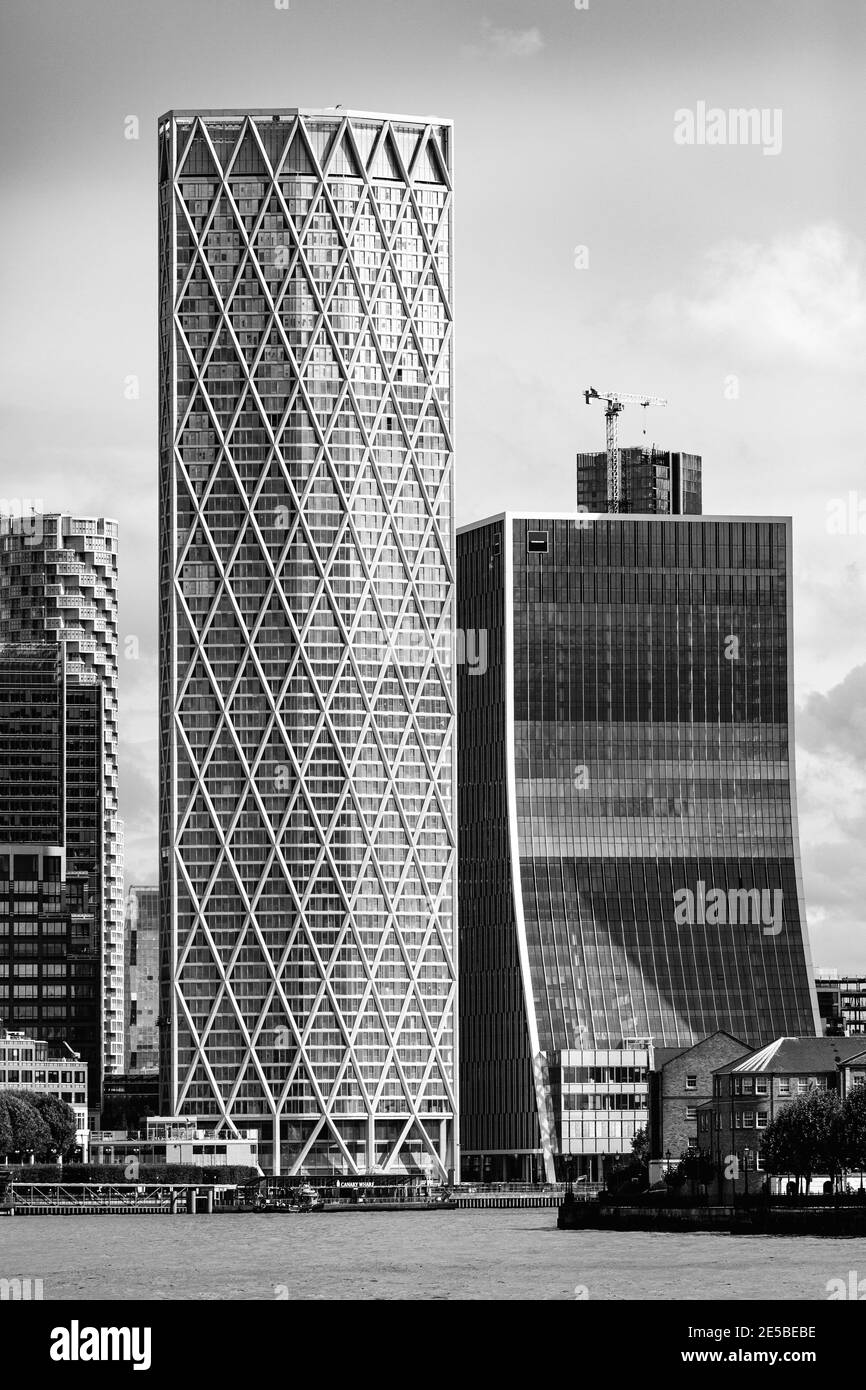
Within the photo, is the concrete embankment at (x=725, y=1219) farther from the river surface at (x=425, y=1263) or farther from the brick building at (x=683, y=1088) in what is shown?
the brick building at (x=683, y=1088)

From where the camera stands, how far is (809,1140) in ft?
439

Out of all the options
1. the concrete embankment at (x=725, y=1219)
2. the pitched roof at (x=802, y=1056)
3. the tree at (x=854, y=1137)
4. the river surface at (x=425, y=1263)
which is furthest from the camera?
the pitched roof at (x=802, y=1056)

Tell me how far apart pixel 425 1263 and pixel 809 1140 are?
27.7m

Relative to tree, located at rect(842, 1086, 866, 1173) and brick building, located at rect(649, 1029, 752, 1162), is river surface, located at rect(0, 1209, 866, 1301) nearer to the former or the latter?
tree, located at rect(842, 1086, 866, 1173)

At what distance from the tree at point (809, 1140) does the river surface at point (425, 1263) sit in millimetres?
7860

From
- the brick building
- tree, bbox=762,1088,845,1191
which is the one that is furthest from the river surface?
the brick building

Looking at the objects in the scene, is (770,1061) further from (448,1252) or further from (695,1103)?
(448,1252)

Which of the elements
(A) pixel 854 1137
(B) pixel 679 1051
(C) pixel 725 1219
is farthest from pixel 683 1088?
(A) pixel 854 1137

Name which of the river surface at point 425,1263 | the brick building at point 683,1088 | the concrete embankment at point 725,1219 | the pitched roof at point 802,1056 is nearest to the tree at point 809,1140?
the concrete embankment at point 725,1219

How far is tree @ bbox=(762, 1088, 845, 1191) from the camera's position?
434ft

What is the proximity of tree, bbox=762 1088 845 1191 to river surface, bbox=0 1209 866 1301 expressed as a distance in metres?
7.86

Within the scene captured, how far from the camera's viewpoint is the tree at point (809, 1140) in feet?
434

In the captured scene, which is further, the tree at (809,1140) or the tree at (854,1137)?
the tree at (809,1140)
